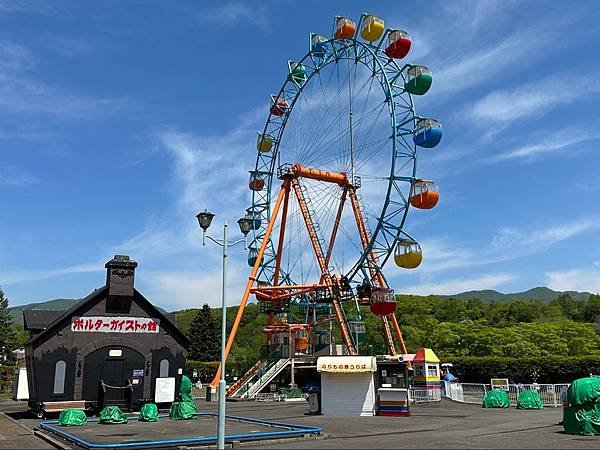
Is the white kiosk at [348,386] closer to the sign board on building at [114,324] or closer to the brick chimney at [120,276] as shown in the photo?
the sign board on building at [114,324]

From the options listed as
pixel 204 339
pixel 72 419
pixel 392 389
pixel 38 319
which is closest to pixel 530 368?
pixel 392 389

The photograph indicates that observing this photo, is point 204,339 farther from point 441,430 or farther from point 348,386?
point 441,430

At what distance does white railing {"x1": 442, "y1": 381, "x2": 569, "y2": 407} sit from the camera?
31812 mm

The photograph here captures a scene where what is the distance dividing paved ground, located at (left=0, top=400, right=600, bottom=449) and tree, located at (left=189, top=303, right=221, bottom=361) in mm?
55021

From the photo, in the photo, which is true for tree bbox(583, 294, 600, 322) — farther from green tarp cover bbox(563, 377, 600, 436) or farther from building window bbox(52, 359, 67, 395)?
building window bbox(52, 359, 67, 395)

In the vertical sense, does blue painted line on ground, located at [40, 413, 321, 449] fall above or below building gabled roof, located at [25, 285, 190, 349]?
below

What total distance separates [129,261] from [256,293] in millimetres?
18811

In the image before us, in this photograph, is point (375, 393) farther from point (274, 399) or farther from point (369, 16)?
point (369, 16)

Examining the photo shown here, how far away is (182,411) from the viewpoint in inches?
947

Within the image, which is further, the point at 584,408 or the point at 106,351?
the point at 106,351

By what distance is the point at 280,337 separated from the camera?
4850 cm

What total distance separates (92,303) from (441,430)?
57.3 feet

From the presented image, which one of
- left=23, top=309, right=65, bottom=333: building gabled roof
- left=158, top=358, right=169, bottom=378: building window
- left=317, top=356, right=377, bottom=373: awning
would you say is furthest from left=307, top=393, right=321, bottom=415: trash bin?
left=23, top=309, right=65, bottom=333: building gabled roof

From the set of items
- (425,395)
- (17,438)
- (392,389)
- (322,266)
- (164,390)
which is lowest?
(17,438)
